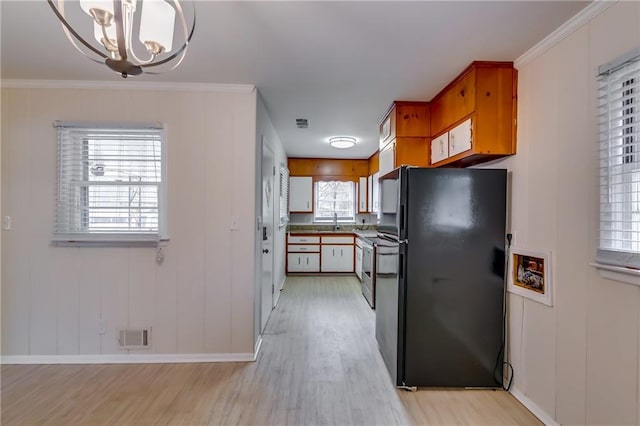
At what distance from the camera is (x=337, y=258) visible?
5.81 meters

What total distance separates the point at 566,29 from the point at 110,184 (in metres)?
3.41

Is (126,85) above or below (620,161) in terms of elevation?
above

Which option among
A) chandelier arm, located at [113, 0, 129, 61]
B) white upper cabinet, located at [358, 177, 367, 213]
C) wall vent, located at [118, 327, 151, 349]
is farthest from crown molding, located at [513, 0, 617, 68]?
white upper cabinet, located at [358, 177, 367, 213]

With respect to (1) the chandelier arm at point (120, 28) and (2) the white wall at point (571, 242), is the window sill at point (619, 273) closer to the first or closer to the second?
(2) the white wall at point (571, 242)

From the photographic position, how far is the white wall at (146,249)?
2.50 m

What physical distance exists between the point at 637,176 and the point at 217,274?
9.11 ft

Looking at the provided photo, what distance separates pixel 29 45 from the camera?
1.97m

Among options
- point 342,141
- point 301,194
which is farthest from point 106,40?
point 301,194

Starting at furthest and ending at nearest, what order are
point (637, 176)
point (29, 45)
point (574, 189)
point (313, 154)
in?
point (313, 154), point (29, 45), point (574, 189), point (637, 176)

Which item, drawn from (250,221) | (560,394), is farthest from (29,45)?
(560,394)

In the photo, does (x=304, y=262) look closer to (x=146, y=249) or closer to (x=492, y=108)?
(x=146, y=249)

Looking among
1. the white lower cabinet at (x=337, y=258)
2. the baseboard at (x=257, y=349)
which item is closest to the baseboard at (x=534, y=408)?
the baseboard at (x=257, y=349)

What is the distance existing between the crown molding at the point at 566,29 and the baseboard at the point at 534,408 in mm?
2289

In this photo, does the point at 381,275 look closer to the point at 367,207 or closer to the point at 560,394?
the point at 560,394
